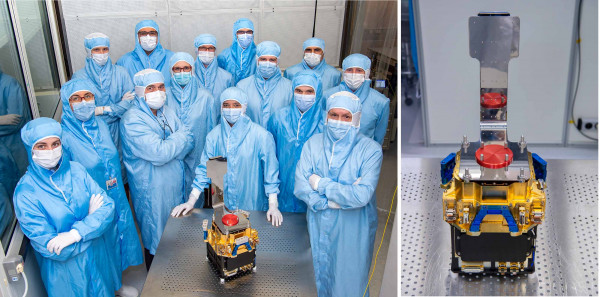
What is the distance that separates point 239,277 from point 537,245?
4.09 feet

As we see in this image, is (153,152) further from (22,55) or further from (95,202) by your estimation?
(22,55)

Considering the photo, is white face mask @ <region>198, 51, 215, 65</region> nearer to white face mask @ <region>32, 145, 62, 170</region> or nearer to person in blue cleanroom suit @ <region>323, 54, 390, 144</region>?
person in blue cleanroom suit @ <region>323, 54, 390, 144</region>

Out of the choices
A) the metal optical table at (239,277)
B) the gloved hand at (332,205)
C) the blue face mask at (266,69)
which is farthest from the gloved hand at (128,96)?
the gloved hand at (332,205)

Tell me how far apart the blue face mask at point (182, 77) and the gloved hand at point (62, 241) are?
1.39m

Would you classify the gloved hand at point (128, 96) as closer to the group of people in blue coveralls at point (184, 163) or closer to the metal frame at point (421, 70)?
the group of people in blue coveralls at point (184, 163)

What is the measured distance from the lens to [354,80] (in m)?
3.63

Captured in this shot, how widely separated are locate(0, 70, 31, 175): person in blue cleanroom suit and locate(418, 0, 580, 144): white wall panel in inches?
98.6

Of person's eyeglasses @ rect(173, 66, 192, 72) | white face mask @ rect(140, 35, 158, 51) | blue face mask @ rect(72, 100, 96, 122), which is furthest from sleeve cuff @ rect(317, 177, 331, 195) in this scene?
white face mask @ rect(140, 35, 158, 51)

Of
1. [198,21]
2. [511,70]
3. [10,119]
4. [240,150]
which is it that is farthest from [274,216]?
[198,21]

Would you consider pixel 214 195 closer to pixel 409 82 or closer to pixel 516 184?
pixel 516 184

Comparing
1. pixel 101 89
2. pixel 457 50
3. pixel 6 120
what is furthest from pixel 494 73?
pixel 101 89

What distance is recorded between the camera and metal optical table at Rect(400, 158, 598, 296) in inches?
82.3

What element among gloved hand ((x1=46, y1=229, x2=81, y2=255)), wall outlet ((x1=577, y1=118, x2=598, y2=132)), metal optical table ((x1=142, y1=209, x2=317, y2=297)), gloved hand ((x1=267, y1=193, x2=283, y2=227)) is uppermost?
wall outlet ((x1=577, y1=118, x2=598, y2=132))

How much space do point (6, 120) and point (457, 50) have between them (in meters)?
2.72
